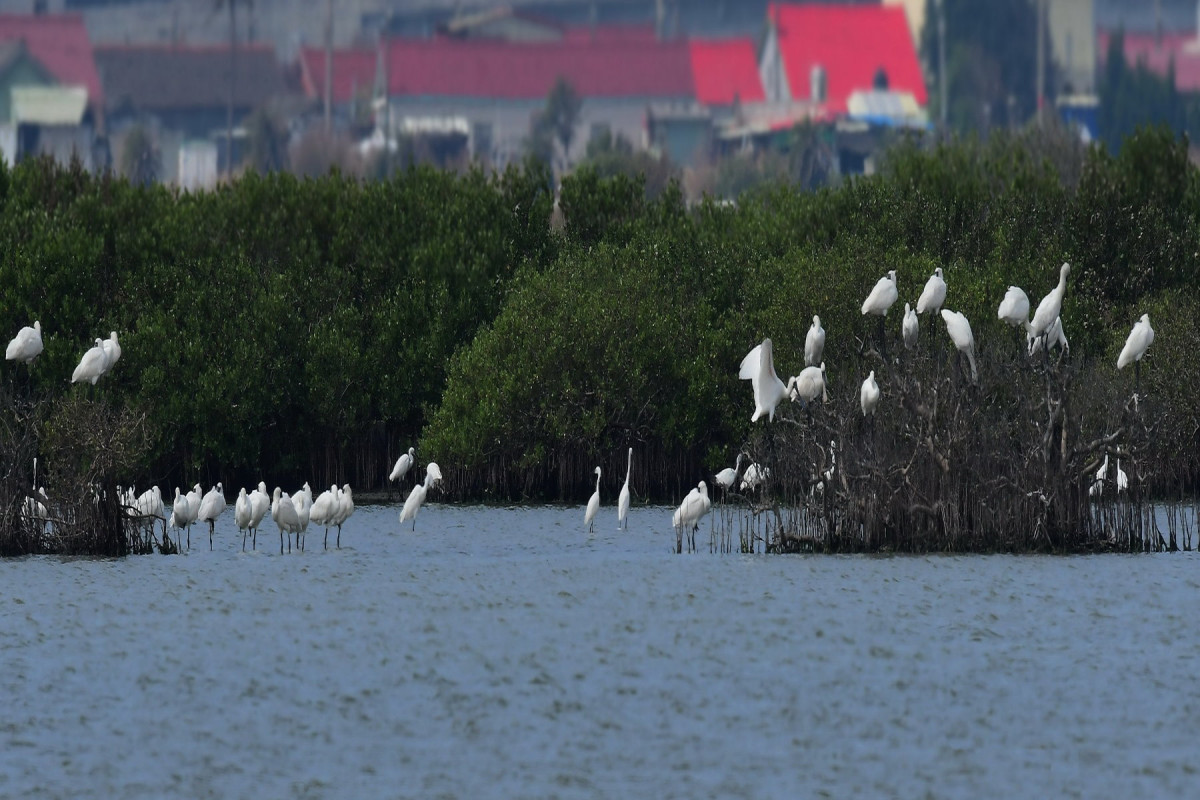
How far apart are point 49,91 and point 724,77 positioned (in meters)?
52.6

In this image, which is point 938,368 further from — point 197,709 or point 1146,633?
point 197,709

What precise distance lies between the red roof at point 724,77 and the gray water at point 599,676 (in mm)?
162698

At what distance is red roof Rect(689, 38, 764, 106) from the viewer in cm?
19400

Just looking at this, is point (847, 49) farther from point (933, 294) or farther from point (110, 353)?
point (933, 294)

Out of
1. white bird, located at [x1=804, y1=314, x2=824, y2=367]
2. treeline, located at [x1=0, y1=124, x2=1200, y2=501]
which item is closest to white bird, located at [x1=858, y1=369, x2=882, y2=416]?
white bird, located at [x1=804, y1=314, x2=824, y2=367]

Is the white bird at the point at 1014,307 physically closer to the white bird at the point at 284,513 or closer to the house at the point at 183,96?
the white bird at the point at 284,513

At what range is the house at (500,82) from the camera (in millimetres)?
182875

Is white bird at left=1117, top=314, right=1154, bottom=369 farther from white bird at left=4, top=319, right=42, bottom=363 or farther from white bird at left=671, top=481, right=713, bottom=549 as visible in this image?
white bird at left=4, top=319, right=42, bottom=363

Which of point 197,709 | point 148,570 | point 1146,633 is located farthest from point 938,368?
point 197,709

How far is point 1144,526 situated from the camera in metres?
31.9

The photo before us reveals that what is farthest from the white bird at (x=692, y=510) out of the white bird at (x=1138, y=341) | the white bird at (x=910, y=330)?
the white bird at (x=1138, y=341)

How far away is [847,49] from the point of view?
7495 inches

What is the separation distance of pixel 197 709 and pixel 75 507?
29.6 ft

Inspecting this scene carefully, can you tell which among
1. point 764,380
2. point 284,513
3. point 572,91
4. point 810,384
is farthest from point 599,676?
point 572,91
